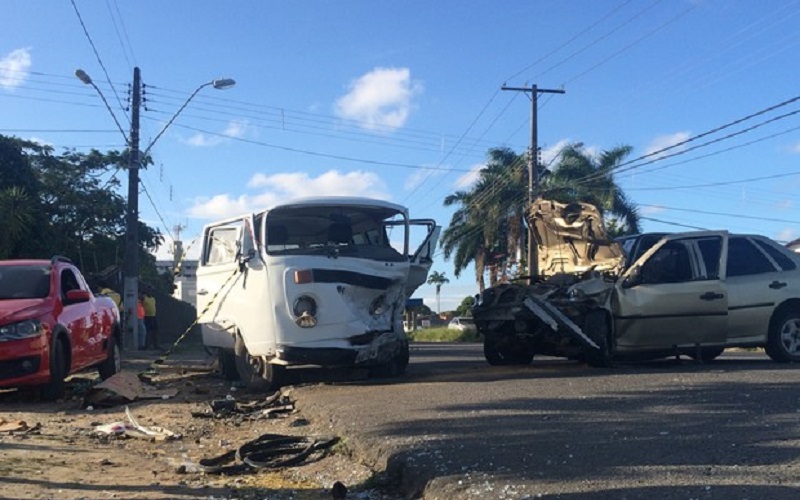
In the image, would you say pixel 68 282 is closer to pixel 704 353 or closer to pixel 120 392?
pixel 120 392

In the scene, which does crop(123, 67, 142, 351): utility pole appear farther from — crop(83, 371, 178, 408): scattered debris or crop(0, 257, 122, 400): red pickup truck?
crop(83, 371, 178, 408): scattered debris

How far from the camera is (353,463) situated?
5.55m

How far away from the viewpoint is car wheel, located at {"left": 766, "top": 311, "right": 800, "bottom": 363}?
33.3 ft

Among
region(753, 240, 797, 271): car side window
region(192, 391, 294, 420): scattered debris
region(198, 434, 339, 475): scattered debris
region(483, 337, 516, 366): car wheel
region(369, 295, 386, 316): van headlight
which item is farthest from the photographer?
region(483, 337, 516, 366): car wheel

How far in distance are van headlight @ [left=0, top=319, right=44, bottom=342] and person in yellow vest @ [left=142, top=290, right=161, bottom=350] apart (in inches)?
512

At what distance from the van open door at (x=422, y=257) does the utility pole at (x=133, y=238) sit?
11.5 meters

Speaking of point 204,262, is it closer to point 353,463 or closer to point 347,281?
point 347,281

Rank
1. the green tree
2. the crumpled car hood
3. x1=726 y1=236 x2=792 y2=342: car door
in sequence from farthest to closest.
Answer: the green tree < the crumpled car hood < x1=726 y1=236 x2=792 y2=342: car door

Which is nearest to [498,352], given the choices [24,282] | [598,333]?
[598,333]

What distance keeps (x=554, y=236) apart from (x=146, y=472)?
768 centimetres

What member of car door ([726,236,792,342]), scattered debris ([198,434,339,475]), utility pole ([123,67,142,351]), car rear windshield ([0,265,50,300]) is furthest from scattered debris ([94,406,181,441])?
utility pole ([123,67,142,351])

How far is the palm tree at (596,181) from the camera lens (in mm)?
36156

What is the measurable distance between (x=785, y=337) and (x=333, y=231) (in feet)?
19.6

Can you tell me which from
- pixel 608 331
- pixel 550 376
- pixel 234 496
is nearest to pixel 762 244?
pixel 608 331
